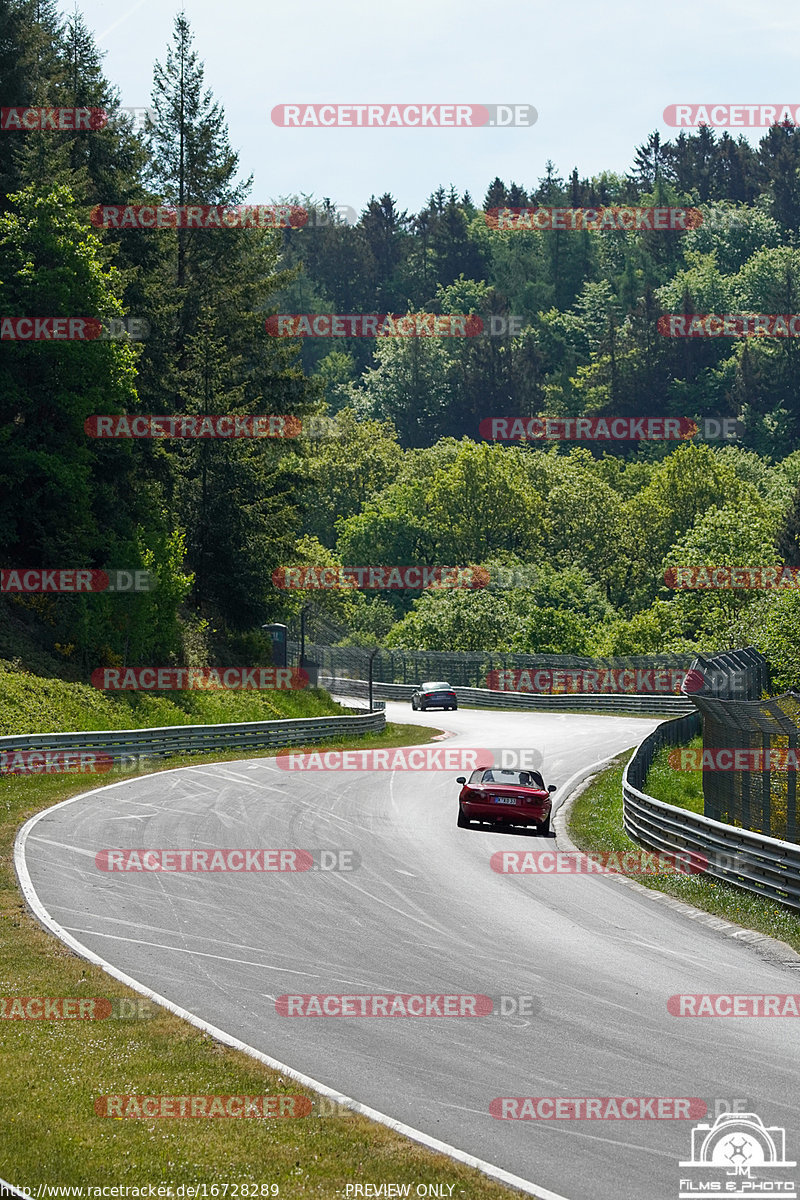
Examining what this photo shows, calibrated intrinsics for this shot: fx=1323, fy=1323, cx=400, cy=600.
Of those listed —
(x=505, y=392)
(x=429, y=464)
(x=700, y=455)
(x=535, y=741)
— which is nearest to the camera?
(x=535, y=741)

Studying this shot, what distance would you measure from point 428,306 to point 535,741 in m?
130

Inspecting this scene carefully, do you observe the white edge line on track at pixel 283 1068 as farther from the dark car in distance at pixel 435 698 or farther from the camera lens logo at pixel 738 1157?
the dark car in distance at pixel 435 698

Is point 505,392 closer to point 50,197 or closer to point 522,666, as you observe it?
point 522,666

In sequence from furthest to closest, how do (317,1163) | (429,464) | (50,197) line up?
(429,464) < (50,197) < (317,1163)

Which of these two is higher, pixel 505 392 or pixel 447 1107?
pixel 505 392

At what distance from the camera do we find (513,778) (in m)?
24.7

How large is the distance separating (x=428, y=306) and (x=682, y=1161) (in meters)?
165

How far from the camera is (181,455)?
53.8 meters

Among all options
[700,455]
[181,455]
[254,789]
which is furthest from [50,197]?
[700,455]

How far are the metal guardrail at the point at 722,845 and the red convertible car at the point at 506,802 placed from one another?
5.30 feet

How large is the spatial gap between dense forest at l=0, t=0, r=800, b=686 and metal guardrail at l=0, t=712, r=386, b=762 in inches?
250

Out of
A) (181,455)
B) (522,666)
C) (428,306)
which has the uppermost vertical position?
(428,306)

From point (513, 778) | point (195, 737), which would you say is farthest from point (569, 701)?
point (513, 778)

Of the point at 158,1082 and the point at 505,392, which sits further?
the point at 505,392
